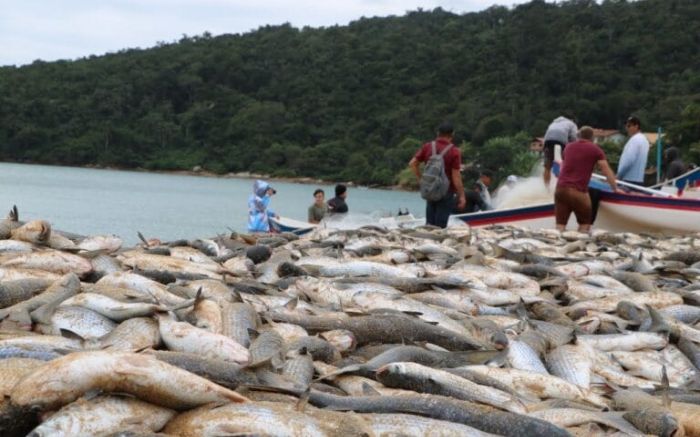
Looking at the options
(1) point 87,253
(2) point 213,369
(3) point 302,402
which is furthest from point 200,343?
(1) point 87,253

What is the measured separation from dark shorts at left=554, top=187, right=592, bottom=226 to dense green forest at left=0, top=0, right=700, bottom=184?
56.8 m

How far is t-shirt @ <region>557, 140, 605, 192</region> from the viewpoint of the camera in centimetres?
1316

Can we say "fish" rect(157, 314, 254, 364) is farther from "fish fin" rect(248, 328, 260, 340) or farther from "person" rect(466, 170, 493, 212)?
"person" rect(466, 170, 493, 212)

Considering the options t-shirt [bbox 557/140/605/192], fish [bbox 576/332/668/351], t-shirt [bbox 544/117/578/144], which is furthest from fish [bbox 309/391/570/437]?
t-shirt [bbox 544/117/578/144]

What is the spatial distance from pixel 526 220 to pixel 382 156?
66.6 meters

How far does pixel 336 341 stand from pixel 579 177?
8995mm

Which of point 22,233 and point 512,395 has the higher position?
point 22,233

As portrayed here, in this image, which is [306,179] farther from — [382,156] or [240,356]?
[240,356]

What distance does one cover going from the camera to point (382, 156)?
82125 mm

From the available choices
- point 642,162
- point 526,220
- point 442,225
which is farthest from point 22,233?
point 642,162

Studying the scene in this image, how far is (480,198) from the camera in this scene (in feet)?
55.8

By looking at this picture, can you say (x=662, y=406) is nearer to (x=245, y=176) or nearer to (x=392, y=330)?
(x=392, y=330)

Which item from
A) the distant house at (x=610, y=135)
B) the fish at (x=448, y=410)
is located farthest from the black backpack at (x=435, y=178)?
the distant house at (x=610, y=135)

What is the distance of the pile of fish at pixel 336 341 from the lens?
10.9ft
